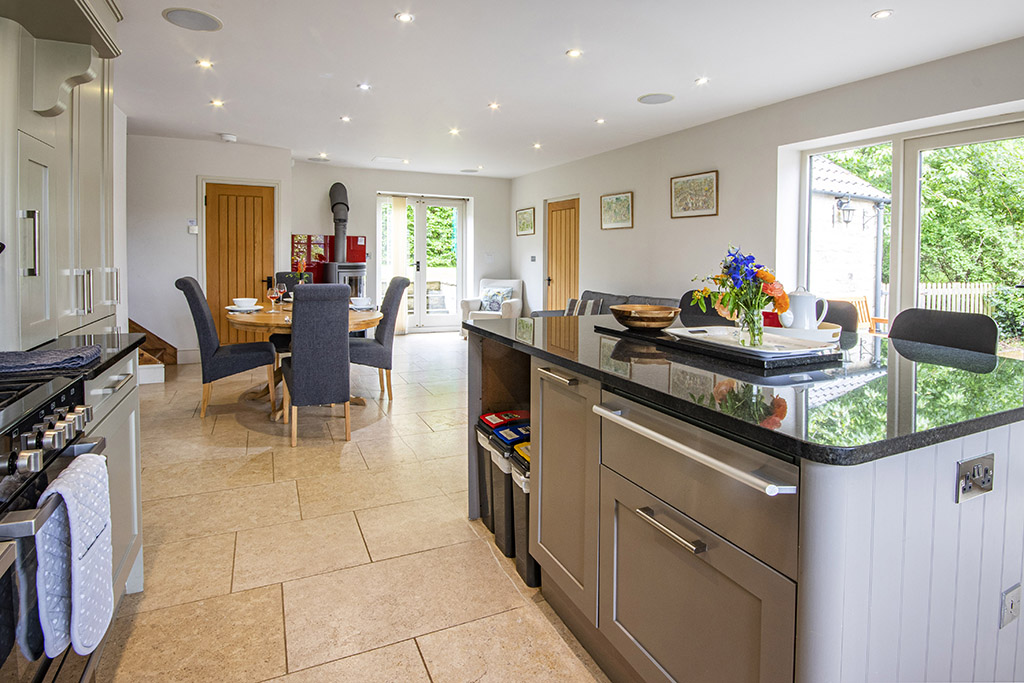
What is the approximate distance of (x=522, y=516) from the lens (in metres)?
2.11

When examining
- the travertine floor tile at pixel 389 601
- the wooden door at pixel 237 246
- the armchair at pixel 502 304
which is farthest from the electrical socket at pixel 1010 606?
the armchair at pixel 502 304

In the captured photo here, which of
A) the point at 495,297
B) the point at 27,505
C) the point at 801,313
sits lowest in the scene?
the point at 27,505

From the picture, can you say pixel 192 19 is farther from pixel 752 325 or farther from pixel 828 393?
pixel 828 393

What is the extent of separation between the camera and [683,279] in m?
5.93

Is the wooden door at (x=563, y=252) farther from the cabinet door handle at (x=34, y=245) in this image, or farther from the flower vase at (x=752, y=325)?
the cabinet door handle at (x=34, y=245)

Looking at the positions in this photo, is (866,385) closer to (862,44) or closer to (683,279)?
(862,44)

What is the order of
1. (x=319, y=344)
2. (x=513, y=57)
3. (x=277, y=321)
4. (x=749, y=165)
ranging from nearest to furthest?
(x=319, y=344) < (x=513, y=57) < (x=277, y=321) < (x=749, y=165)

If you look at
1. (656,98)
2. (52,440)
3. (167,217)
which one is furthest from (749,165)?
(167,217)

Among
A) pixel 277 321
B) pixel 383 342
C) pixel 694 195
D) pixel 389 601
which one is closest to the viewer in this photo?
pixel 389 601

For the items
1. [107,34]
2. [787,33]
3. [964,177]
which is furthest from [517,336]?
[964,177]

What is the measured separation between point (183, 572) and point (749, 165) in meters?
4.98

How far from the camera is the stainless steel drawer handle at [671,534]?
116cm

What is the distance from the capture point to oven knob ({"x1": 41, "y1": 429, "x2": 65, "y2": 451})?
1047 mm

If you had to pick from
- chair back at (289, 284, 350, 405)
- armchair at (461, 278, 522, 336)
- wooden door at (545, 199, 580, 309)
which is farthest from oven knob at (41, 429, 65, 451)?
armchair at (461, 278, 522, 336)
